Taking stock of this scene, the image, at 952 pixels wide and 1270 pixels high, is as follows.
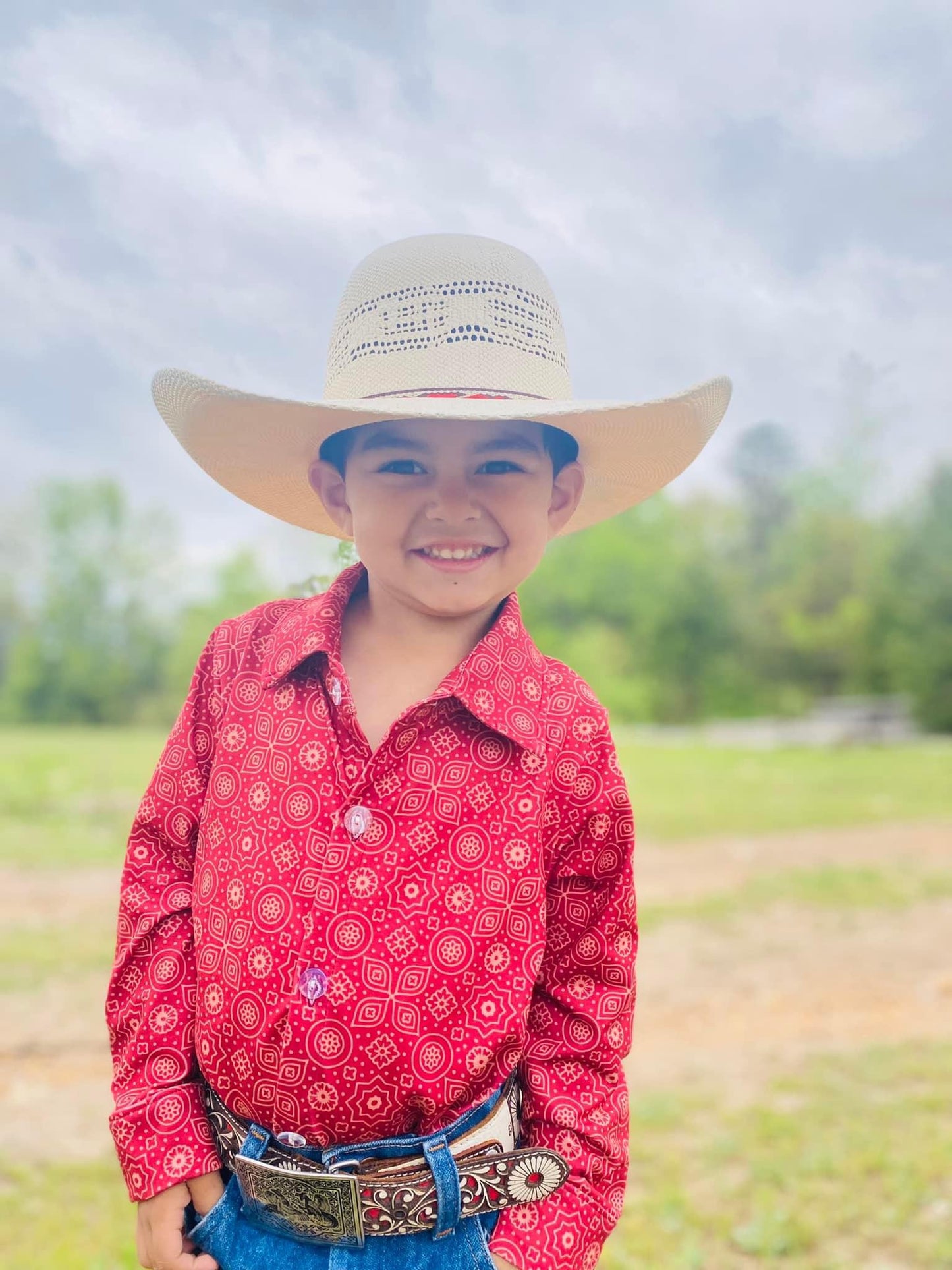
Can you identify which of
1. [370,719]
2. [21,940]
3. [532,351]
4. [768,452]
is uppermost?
[768,452]

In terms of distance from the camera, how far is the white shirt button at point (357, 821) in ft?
4.33

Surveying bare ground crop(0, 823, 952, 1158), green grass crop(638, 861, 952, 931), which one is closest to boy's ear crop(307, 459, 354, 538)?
bare ground crop(0, 823, 952, 1158)

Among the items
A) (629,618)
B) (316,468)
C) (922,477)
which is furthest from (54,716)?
(316,468)

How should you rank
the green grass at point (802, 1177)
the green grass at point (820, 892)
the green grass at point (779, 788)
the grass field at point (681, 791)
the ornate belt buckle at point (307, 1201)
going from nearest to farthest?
the ornate belt buckle at point (307, 1201), the green grass at point (802, 1177), the green grass at point (820, 892), the grass field at point (681, 791), the green grass at point (779, 788)

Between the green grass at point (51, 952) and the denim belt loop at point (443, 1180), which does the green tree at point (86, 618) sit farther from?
the denim belt loop at point (443, 1180)

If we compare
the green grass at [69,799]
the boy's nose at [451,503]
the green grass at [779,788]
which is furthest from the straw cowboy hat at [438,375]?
the green grass at [779,788]

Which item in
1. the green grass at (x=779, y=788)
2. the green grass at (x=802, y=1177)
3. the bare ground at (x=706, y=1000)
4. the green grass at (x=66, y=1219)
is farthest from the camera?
the green grass at (x=779, y=788)

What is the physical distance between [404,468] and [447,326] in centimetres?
19

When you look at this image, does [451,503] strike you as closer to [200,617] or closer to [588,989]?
[588,989]

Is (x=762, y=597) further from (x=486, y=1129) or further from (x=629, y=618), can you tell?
(x=486, y=1129)

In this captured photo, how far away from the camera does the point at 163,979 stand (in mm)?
1391

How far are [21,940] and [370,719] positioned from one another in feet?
15.9

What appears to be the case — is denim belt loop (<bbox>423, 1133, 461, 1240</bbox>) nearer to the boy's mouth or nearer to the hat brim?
the boy's mouth

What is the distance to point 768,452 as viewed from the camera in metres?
33.6
